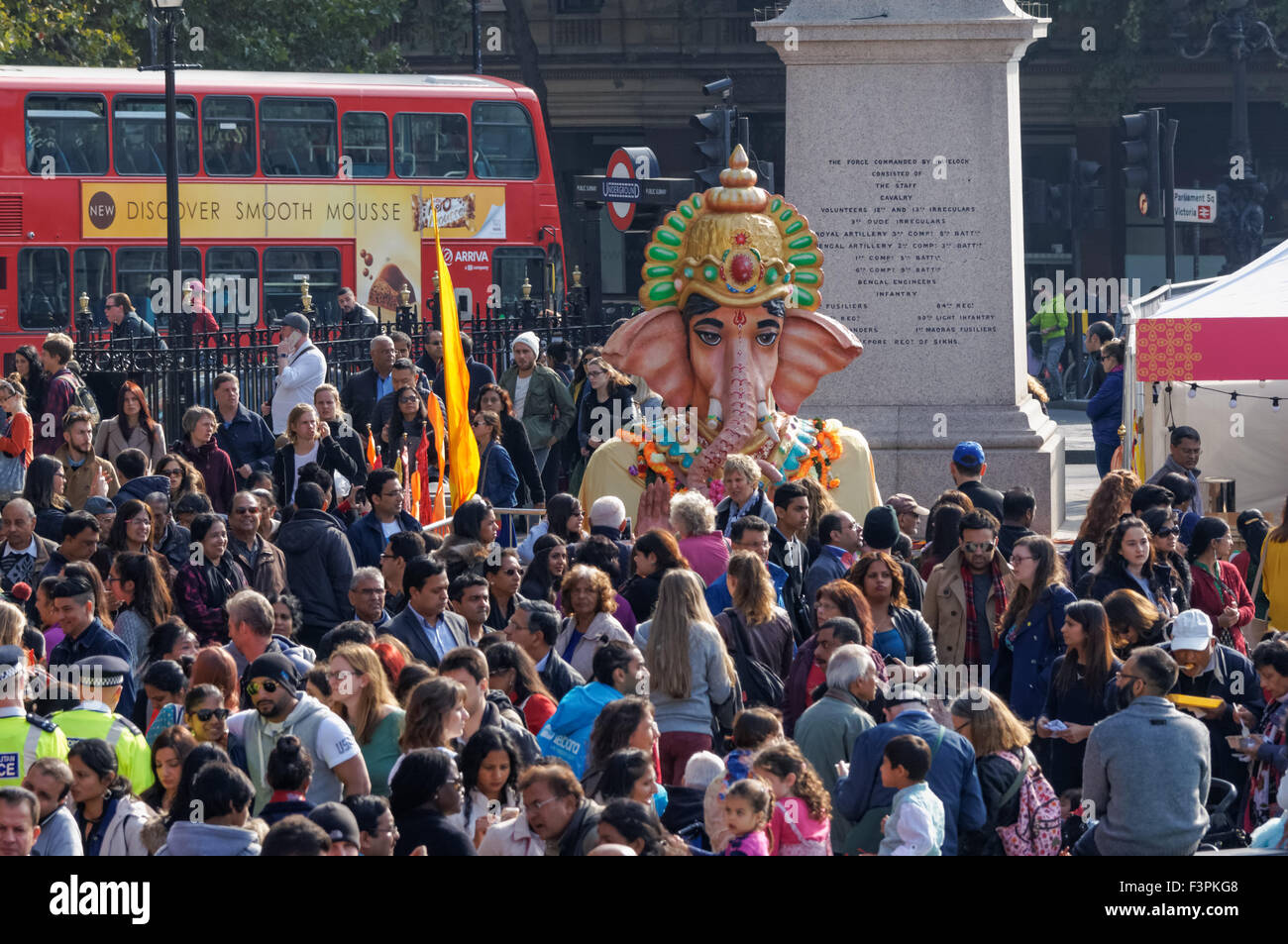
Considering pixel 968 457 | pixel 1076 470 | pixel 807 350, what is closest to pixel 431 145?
pixel 1076 470

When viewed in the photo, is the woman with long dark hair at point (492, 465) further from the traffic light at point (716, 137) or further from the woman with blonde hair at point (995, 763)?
the woman with blonde hair at point (995, 763)

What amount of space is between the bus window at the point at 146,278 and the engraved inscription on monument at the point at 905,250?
12.1 m

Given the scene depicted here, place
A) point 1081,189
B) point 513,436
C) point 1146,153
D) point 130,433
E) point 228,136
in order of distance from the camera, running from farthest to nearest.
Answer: point 1081,189 → point 228,136 → point 1146,153 → point 513,436 → point 130,433

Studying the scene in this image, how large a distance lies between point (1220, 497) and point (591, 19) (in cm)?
2852

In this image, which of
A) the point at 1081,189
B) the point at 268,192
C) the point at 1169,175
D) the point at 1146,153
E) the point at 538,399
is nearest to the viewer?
the point at 538,399

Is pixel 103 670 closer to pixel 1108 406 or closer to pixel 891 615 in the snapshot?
pixel 891 615

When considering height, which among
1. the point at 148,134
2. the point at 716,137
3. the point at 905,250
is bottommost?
the point at 905,250

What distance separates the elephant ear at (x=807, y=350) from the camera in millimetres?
11992

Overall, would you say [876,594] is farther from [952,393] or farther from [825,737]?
A: [952,393]

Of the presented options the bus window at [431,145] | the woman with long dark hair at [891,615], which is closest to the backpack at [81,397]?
the woman with long dark hair at [891,615]

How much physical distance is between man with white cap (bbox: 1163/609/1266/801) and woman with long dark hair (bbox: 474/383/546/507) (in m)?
6.21

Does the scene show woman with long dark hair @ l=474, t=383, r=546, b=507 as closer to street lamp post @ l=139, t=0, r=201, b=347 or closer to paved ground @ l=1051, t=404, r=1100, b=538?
paved ground @ l=1051, t=404, r=1100, b=538

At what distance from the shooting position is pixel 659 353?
12.0 meters

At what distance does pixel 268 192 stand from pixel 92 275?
2199 mm
